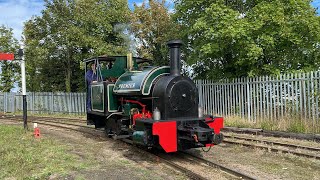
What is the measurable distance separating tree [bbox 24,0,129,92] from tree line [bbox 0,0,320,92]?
0.19 ft

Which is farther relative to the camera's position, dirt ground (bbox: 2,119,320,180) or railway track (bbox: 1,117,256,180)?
dirt ground (bbox: 2,119,320,180)

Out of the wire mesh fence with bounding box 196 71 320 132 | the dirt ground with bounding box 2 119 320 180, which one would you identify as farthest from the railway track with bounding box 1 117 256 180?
the wire mesh fence with bounding box 196 71 320 132

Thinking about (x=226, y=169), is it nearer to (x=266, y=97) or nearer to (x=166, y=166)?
(x=166, y=166)

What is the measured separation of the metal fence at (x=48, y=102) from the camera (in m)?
22.9

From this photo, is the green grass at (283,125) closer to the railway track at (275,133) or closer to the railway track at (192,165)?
the railway track at (275,133)

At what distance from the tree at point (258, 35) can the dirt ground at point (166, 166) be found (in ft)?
16.7

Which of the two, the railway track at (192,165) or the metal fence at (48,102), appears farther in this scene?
the metal fence at (48,102)

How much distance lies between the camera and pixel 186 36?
16328 millimetres

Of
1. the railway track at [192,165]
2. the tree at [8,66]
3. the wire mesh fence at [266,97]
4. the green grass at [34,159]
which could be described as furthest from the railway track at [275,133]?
the tree at [8,66]

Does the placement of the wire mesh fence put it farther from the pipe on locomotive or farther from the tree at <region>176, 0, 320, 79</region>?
the pipe on locomotive

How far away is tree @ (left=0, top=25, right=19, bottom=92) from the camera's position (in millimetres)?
29828

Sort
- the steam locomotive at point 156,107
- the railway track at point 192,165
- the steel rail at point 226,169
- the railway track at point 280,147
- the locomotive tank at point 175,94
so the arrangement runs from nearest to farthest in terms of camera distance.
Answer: the steel rail at point 226,169
the railway track at point 192,165
the steam locomotive at point 156,107
the locomotive tank at point 175,94
the railway track at point 280,147

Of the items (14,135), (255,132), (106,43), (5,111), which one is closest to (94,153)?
(14,135)

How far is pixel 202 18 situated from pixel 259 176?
28.9 ft
